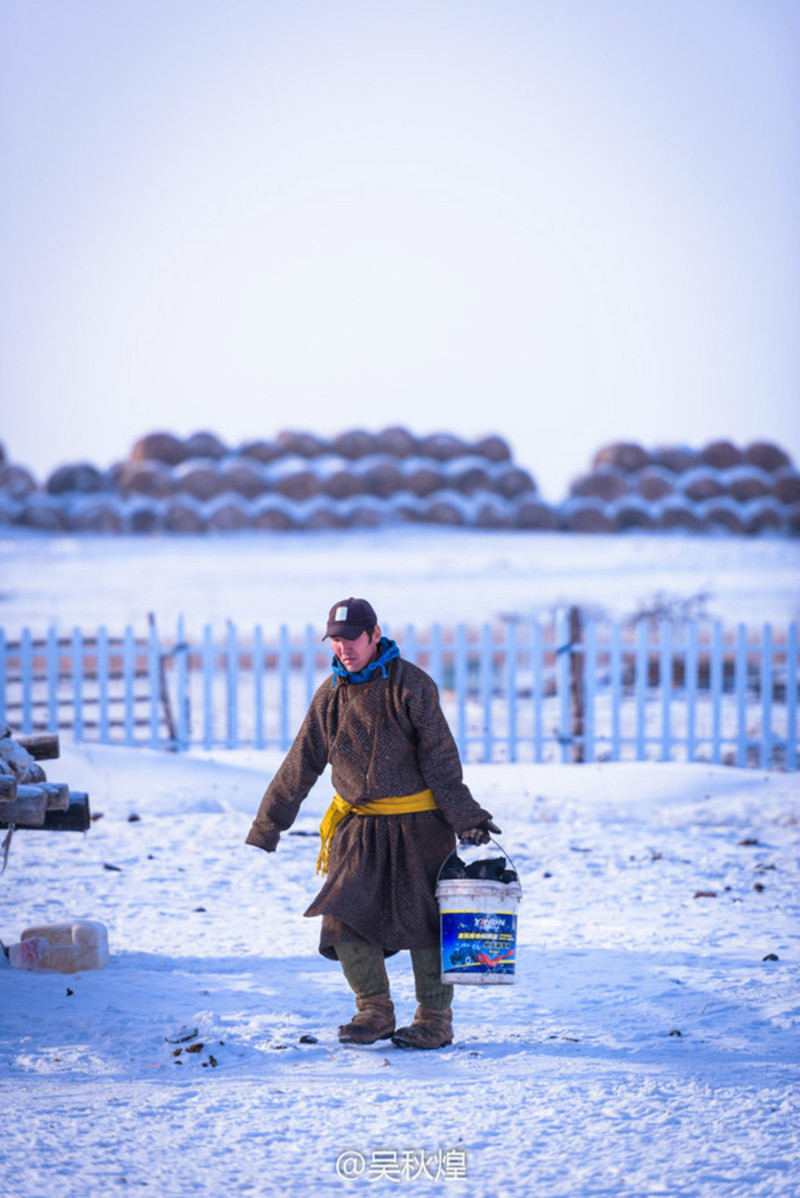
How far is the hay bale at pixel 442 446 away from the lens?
16016 millimetres

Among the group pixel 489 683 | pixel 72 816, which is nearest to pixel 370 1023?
pixel 72 816

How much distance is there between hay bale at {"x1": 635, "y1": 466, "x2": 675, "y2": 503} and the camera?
15945mm

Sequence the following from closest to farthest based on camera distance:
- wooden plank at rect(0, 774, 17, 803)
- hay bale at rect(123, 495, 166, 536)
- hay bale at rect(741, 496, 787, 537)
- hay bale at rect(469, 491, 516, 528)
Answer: wooden plank at rect(0, 774, 17, 803) → hay bale at rect(741, 496, 787, 537) → hay bale at rect(123, 495, 166, 536) → hay bale at rect(469, 491, 516, 528)

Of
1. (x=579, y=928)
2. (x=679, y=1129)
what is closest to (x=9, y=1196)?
(x=679, y=1129)

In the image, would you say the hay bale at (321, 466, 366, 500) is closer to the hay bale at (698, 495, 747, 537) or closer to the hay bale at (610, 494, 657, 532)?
the hay bale at (610, 494, 657, 532)

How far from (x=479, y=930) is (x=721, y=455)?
1292cm

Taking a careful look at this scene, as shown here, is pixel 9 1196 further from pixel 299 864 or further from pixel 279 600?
pixel 279 600

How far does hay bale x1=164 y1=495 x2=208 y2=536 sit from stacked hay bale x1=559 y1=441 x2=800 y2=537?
15.5ft

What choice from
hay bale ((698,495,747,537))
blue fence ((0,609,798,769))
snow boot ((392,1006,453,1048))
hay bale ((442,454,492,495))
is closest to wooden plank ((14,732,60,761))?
snow boot ((392,1006,453,1048))

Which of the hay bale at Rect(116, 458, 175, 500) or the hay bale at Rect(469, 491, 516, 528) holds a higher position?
the hay bale at Rect(116, 458, 175, 500)

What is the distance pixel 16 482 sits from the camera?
1533 cm

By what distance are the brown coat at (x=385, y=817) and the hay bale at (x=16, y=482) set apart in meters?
12.4

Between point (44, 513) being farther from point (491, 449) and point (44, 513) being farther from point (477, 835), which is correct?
point (477, 835)

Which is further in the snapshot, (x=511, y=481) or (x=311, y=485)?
(x=311, y=485)
